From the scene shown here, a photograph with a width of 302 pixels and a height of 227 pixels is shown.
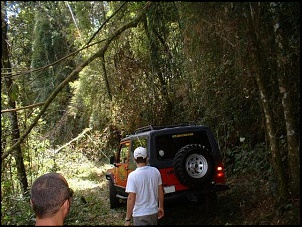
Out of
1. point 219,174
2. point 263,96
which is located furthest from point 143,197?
point 263,96

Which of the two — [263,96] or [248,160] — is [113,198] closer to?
[248,160]

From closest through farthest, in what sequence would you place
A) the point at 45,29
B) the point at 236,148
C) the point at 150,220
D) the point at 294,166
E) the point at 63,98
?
1. the point at 150,220
2. the point at 294,166
3. the point at 236,148
4. the point at 45,29
5. the point at 63,98

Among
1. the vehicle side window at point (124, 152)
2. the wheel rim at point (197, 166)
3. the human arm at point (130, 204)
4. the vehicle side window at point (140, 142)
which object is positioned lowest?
the human arm at point (130, 204)

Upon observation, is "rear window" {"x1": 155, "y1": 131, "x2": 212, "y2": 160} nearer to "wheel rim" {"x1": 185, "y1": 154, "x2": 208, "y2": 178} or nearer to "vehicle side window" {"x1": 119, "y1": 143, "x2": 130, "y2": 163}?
"wheel rim" {"x1": 185, "y1": 154, "x2": 208, "y2": 178}

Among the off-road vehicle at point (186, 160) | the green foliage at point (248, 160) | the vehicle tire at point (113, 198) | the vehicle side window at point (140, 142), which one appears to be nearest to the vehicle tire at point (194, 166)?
the off-road vehicle at point (186, 160)

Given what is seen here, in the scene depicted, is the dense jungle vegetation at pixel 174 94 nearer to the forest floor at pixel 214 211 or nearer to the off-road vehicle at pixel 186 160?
the forest floor at pixel 214 211

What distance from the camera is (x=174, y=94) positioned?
1317 cm

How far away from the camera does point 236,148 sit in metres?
10.7

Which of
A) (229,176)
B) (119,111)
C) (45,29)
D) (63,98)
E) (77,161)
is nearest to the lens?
(229,176)

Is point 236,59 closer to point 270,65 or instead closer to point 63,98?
point 270,65

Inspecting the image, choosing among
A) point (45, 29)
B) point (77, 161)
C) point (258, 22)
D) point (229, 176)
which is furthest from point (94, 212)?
point (45, 29)

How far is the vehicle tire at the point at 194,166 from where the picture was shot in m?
6.23

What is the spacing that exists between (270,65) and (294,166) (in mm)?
1860

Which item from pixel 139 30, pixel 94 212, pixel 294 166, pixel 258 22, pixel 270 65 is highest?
pixel 139 30
